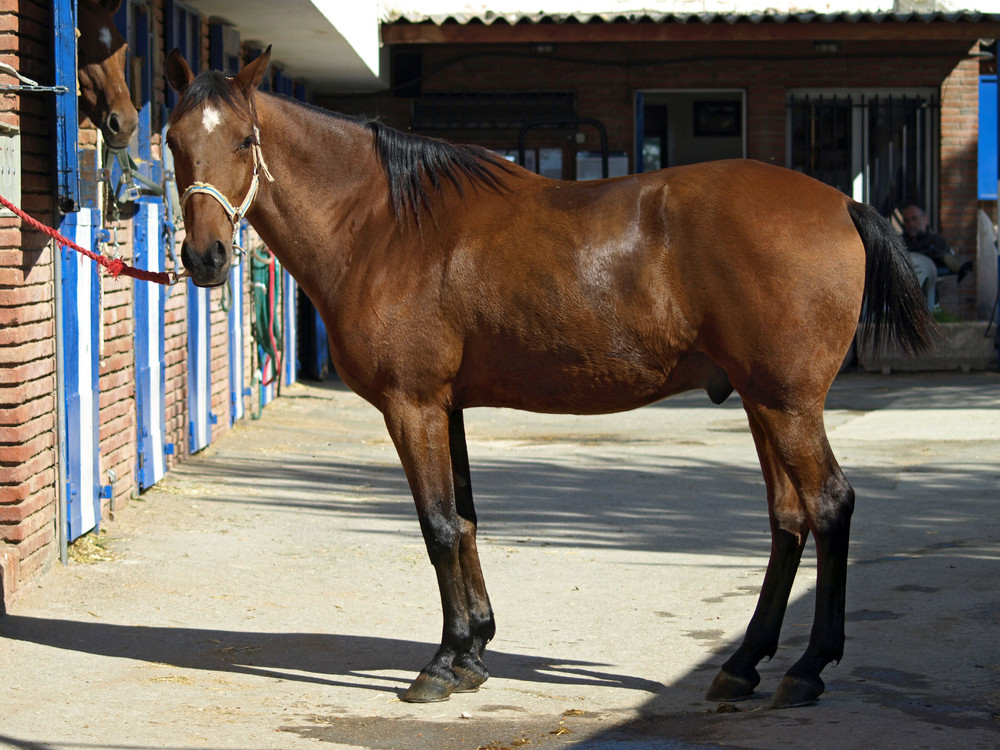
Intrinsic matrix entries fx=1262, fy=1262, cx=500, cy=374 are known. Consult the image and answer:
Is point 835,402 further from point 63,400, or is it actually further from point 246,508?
point 63,400

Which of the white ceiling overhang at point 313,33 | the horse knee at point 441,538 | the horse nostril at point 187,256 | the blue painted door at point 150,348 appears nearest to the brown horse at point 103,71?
the blue painted door at point 150,348

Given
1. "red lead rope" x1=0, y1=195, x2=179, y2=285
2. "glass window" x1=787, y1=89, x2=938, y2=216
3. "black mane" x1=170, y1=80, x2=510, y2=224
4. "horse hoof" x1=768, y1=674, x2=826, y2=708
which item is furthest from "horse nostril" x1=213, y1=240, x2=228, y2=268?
"glass window" x1=787, y1=89, x2=938, y2=216

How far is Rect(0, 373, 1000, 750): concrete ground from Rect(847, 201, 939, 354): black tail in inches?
48.9

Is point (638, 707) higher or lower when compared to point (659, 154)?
lower

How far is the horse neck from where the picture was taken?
4.64 m

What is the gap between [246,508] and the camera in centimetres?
800

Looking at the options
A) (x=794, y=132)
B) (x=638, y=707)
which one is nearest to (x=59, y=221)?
(x=638, y=707)

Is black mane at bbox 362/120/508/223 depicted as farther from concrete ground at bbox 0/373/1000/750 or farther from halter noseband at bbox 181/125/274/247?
concrete ground at bbox 0/373/1000/750

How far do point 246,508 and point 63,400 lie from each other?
1.92 metres

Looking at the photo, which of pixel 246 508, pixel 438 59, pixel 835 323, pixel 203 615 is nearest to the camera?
pixel 835 323

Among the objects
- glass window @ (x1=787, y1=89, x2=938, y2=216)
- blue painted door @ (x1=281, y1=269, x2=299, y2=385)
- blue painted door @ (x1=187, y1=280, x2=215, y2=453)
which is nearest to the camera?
blue painted door @ (x1=187, y1=280, x2=215, y2=453)

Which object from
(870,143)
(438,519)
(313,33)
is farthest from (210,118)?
(870,143)

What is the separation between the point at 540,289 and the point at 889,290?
49.3 inches

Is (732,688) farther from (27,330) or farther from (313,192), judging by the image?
(27,330)
